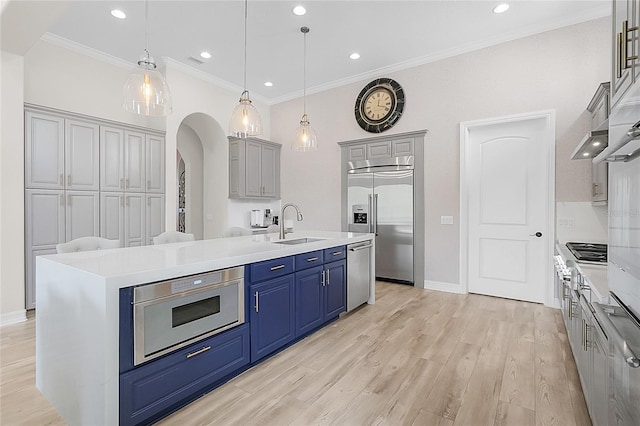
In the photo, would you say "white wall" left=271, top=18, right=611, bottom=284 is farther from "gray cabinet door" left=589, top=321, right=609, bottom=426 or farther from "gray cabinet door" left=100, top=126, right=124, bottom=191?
"gray cabinet door" left=100, top=126, right=124, bottom=191

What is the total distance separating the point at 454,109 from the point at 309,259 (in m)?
3.17

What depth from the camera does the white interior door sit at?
13.0 feet

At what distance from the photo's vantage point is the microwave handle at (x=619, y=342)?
0.96 m

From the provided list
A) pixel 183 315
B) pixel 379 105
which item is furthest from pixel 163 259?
pixel 379 105

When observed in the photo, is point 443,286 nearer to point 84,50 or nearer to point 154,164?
point 154,164

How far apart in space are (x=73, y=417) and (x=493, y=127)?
5.00m

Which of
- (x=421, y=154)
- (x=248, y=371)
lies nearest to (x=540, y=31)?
(x=421, y=154)

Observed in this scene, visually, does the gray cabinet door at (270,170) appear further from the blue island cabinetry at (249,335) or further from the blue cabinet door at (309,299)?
the blue cabinet door at (309,299)

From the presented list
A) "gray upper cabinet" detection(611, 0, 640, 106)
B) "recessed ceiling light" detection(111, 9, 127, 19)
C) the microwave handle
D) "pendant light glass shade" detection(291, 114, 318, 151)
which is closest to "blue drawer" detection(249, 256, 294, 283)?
"pendant light glass shade" detection(291, 114, 318, 151)

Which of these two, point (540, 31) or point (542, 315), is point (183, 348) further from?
point (540, 31)

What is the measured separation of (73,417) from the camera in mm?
1756

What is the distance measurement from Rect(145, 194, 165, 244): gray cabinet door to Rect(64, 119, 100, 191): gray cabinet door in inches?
27.5

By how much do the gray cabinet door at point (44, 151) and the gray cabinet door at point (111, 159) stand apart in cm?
44

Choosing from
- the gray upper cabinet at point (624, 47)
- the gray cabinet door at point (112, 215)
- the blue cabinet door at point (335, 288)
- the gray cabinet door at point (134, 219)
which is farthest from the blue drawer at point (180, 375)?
the gray cabinet door at point (134, 219)
